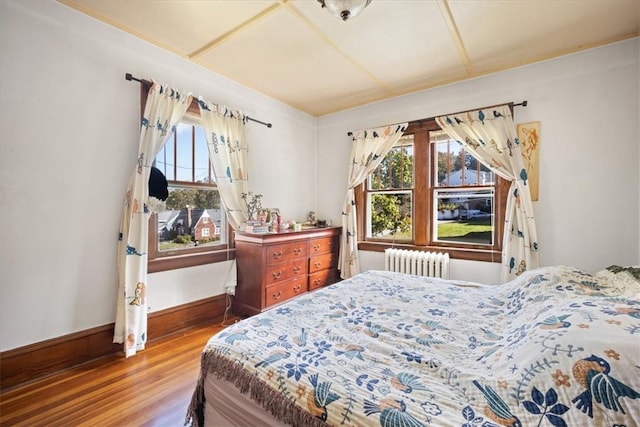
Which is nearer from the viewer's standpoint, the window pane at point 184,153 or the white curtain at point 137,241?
the white curtain at point 137,241

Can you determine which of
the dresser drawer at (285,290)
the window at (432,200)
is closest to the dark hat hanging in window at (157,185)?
the dresser drawer at (285,290)

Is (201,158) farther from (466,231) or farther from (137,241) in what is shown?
(466,231)

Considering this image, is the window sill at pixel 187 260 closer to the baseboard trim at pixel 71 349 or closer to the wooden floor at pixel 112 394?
the baseboard trim at pixel 71 349

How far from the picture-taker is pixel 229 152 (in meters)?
2.97

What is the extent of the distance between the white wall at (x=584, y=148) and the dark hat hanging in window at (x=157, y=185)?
3388 millimetres

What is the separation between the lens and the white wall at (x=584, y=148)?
2342 mm

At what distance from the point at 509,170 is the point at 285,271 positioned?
2.68m

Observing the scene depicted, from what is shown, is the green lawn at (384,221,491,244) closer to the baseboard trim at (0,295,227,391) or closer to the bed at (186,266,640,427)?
the bed at (186,266,640,427)

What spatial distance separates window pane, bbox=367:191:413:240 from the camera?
11.7 feet

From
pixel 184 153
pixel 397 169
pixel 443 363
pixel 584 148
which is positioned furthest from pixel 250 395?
pixel 584 148

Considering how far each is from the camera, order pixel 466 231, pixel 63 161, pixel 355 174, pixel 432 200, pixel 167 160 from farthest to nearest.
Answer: pixel 355 174 < pixel 432 200 < pixel 466 231 < pixel 167 160 < pixel 63 161

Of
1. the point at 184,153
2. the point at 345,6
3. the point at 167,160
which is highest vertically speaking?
the point at 345,6

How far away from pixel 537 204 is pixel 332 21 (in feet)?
8.67

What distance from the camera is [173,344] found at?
240 cm
